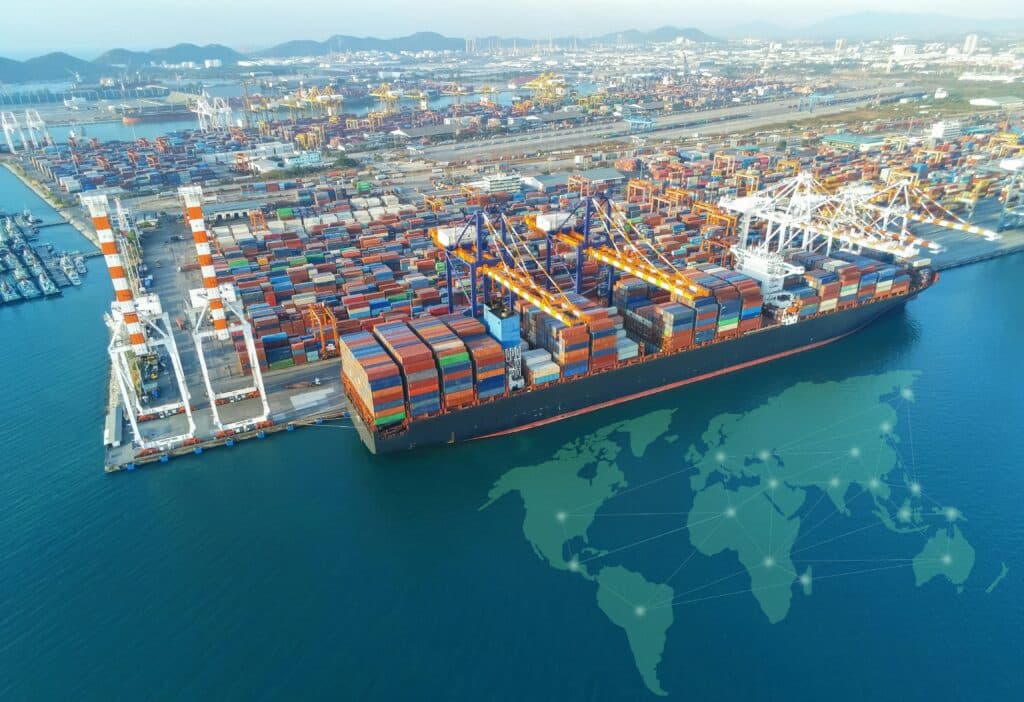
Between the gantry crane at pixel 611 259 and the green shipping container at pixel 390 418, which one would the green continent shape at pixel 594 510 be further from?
the gantry crane at pixel 611 259

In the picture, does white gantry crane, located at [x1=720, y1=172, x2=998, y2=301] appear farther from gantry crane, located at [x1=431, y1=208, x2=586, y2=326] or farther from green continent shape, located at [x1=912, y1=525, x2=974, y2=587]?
green continent shape, located at [x1=912, y1=525, x2=974, y2=587]

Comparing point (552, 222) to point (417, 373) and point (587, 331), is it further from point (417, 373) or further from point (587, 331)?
point (417, 373)

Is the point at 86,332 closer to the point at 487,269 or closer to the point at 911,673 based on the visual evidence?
the point at 487,269

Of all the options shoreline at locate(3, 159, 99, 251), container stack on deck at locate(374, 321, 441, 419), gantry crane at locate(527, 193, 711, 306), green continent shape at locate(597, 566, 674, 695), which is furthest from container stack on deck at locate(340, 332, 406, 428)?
shoreline at locate(3, 159, 99, 251)

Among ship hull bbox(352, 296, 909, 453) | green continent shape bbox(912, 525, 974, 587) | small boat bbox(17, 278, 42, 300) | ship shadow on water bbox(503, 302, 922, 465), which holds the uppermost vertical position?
small boat bbox(17, 278, 42, 300)

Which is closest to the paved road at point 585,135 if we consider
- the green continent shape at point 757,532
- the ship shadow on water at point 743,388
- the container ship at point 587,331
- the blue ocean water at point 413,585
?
the container ship at point 587,331

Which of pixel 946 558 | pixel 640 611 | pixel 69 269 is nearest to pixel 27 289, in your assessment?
pixel 69 269
